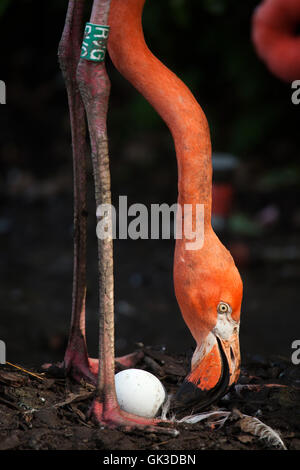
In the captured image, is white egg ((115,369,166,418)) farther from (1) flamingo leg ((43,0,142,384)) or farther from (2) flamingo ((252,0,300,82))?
(2) flamingo ((252,0,300,82))

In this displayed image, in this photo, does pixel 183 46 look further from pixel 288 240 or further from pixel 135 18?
pixel 135 18

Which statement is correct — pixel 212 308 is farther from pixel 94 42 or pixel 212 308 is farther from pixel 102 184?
pixel 94 42

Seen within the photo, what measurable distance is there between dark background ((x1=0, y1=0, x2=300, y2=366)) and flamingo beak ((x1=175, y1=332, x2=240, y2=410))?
1.51 m

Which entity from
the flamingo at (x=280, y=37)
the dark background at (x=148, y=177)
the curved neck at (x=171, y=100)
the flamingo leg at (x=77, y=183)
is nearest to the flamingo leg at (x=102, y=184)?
the curved neck at (x=171, y=100)

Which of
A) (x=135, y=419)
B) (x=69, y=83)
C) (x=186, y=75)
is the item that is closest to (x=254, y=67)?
(x=186, y=75)

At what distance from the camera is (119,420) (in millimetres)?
1832

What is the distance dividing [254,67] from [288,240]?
1512 mm

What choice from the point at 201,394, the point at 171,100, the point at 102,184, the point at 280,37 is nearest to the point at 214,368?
the point at 201,394

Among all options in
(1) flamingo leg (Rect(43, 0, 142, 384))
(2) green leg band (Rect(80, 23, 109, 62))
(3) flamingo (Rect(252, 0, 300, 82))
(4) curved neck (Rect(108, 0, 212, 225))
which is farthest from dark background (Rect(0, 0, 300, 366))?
(2) green leg band (Rect(80, 23, 109, 62))

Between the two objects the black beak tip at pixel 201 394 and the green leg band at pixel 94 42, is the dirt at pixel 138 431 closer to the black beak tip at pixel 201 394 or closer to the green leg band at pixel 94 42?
the black beak tip at pixel 201 394

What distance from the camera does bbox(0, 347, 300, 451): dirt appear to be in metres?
1.77

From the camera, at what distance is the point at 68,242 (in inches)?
201
